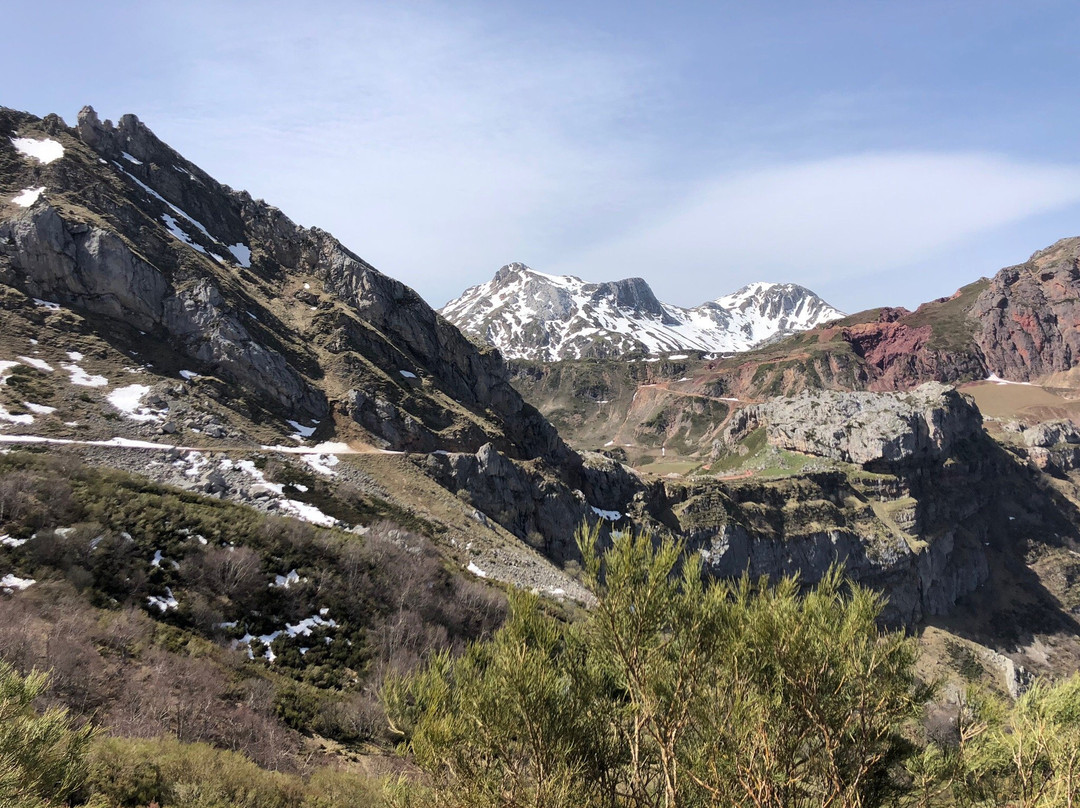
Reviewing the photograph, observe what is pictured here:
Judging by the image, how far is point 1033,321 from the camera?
491 feet

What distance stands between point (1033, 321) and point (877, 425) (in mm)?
105130

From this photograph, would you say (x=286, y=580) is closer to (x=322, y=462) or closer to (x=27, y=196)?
(x=322, y=462)

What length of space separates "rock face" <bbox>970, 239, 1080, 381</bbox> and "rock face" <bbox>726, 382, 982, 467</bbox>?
6935 centimetres

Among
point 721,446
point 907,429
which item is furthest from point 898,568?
point 721,446

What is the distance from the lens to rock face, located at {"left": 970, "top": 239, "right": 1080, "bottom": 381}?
14500 cm

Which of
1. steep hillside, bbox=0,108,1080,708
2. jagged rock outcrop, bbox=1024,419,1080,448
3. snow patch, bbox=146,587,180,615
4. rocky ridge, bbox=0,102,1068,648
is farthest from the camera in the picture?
jagged rock outcrop, bbox=1024,419,1080,448

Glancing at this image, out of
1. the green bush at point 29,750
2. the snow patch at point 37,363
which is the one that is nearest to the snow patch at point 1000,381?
the green bush at point 29,750

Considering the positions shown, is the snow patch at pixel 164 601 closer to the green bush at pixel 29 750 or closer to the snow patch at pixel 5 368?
the green bush at pixel 29 750

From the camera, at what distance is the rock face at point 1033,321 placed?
476ft

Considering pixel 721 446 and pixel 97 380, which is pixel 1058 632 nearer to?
pixel 721 446

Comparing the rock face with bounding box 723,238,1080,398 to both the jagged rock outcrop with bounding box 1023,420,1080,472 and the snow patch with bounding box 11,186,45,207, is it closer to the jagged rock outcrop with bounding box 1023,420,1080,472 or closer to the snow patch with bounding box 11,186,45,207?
the jagged rock outcrop with bounding box 1023,420,1080,472

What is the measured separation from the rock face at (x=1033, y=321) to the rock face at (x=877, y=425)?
69.3 meters

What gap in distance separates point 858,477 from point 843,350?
91.3 m

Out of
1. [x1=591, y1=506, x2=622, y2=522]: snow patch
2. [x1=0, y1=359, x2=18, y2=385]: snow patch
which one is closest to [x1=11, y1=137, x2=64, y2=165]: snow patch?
[x1=0, y1=359, x2=18, y2=385]: snow patch
